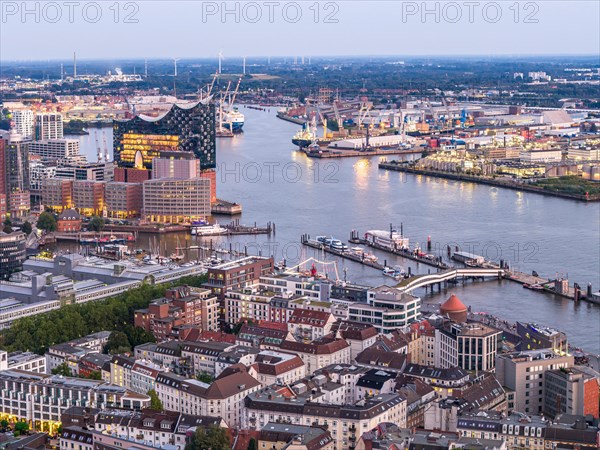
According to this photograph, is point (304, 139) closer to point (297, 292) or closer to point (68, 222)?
point (68, 222)

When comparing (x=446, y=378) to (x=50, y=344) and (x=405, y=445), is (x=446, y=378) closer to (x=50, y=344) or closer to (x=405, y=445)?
(x=405, y=445)

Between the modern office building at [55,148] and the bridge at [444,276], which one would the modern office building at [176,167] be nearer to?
the modern office building at [55,148]

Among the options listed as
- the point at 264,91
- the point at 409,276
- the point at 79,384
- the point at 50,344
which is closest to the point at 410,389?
the point at 79,384

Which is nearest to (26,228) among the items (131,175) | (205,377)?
(131,175)

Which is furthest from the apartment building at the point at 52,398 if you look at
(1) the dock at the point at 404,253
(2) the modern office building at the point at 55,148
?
(2) the modern office building at the point at 55,148

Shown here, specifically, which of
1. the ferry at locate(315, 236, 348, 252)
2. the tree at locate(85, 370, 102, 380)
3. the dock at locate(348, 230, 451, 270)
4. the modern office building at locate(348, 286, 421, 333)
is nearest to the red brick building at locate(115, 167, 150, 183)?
the dock at locate(348, 230, 451, 270)

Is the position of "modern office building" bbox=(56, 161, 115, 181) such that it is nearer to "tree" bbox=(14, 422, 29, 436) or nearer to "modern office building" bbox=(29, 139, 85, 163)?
"modern office building" bbox=(29, 139, 85, 163)
